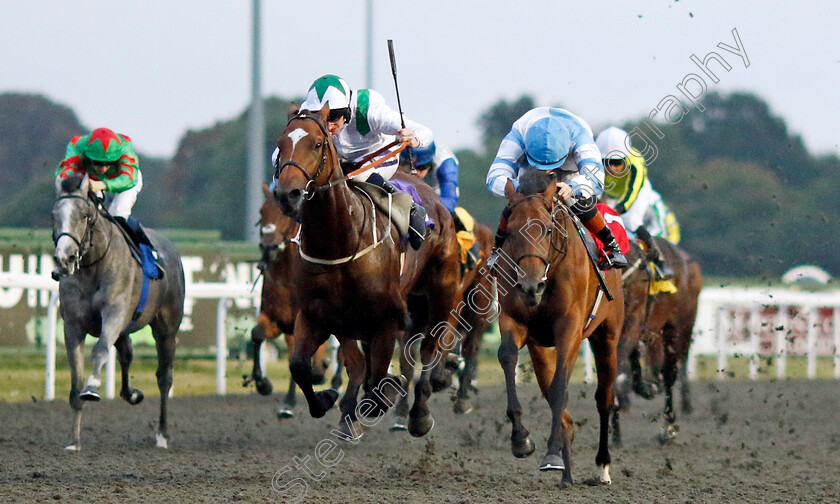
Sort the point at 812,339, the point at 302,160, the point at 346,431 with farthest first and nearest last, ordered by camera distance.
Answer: the point at 812,339 < the point at 346,431 < the point at 302,160

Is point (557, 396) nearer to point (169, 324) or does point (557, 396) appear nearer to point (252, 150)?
point (169, 324)

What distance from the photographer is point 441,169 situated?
334 inches

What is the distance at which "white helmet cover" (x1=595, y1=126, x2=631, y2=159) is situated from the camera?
8750 millimetres

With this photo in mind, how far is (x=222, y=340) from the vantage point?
37.7ft

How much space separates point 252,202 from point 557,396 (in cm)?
1014

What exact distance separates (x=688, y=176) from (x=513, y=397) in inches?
1309

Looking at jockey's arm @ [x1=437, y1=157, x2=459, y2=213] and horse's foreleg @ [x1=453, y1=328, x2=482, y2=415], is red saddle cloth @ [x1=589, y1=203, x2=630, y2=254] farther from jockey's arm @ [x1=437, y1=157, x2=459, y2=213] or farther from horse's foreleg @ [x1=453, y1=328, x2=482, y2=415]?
horse's foreleg @ [x1=453, y1=328, x2=482, y2=415]

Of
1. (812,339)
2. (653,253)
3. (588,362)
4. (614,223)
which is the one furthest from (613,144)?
(812,339)

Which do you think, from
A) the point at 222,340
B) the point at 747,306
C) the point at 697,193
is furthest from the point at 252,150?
the point at 697,193

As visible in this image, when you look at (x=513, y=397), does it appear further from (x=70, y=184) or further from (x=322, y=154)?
(x=70, y=184)

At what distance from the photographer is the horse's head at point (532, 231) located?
5.70 meters

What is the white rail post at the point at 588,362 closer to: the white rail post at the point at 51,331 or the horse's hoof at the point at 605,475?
the white rail post at the point at 51,331

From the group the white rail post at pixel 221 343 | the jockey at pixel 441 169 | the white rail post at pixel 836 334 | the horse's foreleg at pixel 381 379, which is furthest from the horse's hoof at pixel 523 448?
the white rail post at pixel 836 334

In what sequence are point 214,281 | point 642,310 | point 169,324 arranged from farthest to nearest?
point 214,281 < point 642,310 < point 169,324
